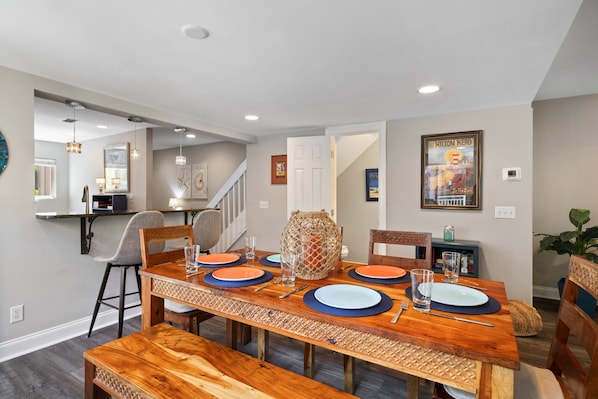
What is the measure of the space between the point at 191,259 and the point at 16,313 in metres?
1.79

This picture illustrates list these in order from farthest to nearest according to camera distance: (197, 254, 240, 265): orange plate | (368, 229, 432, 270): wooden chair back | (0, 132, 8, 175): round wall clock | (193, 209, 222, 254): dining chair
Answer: (193, 209, 222, 254): dining chair
(0, 132, 8, 175): round wall clock
(368, 229, 432, 270): wooden chair back
(197, 254, 240, 265): orange plate

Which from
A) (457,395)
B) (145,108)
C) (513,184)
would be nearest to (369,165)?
(513,184)

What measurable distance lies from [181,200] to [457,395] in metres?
6.50

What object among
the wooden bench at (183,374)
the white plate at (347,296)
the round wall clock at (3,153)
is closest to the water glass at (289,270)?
the white plate at (347,296)

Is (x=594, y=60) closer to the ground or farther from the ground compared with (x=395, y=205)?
farther from the ground

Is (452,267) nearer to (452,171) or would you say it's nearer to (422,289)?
(422,289)

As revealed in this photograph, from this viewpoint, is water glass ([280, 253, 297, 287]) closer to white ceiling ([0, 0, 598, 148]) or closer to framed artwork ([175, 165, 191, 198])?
white ceiling ([0, 0, 598, 148])

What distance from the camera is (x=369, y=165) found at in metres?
4.78

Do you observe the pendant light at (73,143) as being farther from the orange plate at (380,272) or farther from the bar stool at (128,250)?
the orange plate at (380,272)

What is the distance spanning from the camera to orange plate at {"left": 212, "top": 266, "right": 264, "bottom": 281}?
1.37m

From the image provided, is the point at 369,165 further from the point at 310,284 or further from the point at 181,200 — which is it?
the point at 181,200

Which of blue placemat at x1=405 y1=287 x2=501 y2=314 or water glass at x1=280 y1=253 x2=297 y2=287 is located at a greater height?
water glass at x1=280 y1=253 x2=297 y2=287

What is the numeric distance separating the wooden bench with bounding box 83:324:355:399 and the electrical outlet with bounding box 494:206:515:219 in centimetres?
280

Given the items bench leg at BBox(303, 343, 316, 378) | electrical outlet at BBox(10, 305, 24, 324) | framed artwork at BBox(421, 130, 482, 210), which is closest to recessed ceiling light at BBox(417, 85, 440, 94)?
framed artwork at BBox(421, 130, 482, 210)
